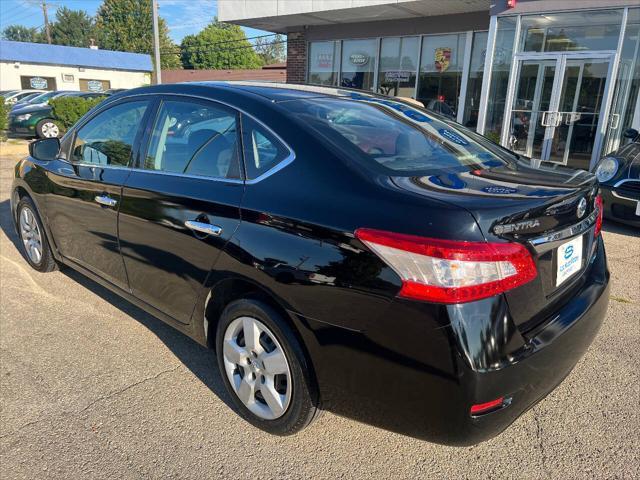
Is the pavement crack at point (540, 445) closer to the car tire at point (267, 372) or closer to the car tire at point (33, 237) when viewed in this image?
the car tire at point (267, 372)

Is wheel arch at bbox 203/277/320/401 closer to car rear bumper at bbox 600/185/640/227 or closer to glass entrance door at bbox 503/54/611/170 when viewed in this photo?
car rear bumper at bbox 600/185/640/227

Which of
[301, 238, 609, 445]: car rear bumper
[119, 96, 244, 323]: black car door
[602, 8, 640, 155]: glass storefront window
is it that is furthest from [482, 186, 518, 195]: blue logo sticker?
[602, 8, 640, 155]: glass storefront window

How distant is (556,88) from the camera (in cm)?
1005

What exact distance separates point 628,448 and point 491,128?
9.85 meters

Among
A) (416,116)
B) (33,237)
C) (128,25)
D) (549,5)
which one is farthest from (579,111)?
(128,25)

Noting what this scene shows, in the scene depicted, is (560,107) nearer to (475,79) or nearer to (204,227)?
(475,79)

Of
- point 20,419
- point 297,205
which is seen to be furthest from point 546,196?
point 20,419

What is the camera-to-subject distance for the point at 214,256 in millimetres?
2414

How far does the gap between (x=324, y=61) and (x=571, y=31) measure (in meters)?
7.11

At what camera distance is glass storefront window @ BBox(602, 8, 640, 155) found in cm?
934

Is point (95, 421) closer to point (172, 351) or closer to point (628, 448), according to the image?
point (172, 351)

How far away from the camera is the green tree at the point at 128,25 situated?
73.9 meters

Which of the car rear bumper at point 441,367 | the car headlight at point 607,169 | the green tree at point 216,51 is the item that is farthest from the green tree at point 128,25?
the car rear bumper at point 441,367

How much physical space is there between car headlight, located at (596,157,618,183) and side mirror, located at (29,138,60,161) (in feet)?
19.4
